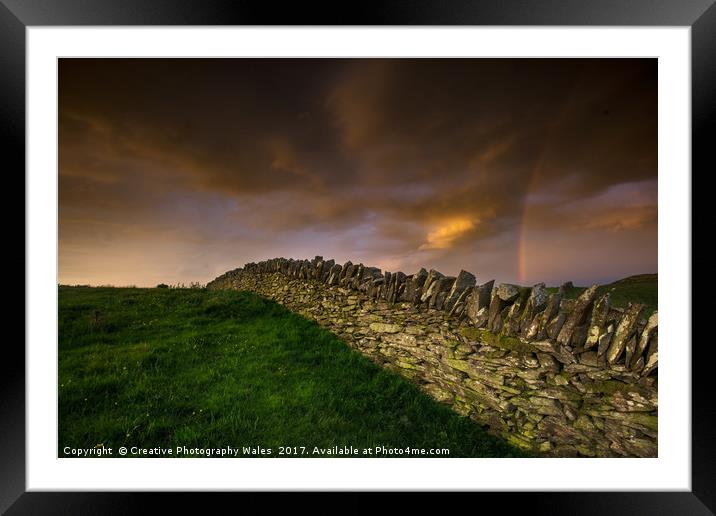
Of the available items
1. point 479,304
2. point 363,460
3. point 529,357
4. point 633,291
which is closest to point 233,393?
point 363,460

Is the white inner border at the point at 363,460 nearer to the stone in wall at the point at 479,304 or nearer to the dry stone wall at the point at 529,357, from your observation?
the dry stone wall at the point at 529,357

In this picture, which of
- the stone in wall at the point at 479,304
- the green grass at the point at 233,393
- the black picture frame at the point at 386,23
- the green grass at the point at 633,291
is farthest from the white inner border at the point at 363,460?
the stone in wall at the point at 479,304

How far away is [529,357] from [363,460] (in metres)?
2.06

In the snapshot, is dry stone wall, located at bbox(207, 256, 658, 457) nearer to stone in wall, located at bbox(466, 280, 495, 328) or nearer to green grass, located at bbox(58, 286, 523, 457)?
stone in wall, located at bbox(466, 280, 495, 328)

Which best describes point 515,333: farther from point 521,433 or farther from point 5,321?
point 5,321

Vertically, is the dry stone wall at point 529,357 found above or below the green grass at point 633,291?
below

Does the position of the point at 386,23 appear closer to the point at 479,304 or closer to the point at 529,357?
the point at 479,304

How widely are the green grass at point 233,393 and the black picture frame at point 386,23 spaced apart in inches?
22.6

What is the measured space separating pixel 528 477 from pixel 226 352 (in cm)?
451

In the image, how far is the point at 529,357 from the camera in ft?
9.78

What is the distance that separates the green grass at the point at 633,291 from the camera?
247 cm

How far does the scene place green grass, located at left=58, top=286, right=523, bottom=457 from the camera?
9.29ft

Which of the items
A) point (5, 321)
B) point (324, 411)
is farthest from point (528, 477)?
point (5, 321)

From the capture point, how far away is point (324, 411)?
10.6 feet
